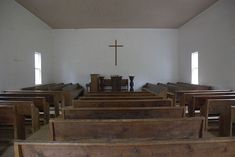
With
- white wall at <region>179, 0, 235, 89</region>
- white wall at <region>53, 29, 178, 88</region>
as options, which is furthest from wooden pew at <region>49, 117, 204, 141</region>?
white wall at <region>53, 29, 178, 88</region>

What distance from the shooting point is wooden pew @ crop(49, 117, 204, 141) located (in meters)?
1.82

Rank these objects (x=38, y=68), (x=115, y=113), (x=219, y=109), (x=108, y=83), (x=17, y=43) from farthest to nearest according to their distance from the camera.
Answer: (x=108, y=83) < (x=38, y=68) < (x=17, y=43) < (x=219, y=109) < (x=115, y=113)

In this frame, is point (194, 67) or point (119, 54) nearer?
point (194, 67)

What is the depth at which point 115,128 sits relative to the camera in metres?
1.82

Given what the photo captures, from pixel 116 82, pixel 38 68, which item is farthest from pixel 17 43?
pixel 116 82

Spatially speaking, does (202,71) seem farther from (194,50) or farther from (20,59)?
(20,59)

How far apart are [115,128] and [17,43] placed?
5.06 metres

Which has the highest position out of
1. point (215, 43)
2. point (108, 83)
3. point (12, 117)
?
point (215, 43)

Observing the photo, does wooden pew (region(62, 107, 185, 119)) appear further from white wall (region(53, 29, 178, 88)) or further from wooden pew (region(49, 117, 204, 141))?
white wall (region(53, 29, 178, 88))

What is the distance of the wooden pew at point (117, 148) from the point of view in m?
1.21

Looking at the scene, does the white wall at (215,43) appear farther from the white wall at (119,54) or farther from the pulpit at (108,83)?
the pulpit at (108,83)

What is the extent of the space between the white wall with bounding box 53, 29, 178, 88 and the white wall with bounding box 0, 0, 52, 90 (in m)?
1.61

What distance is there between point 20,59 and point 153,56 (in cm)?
516

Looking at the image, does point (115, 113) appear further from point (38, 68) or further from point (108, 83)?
point (108, 83)
